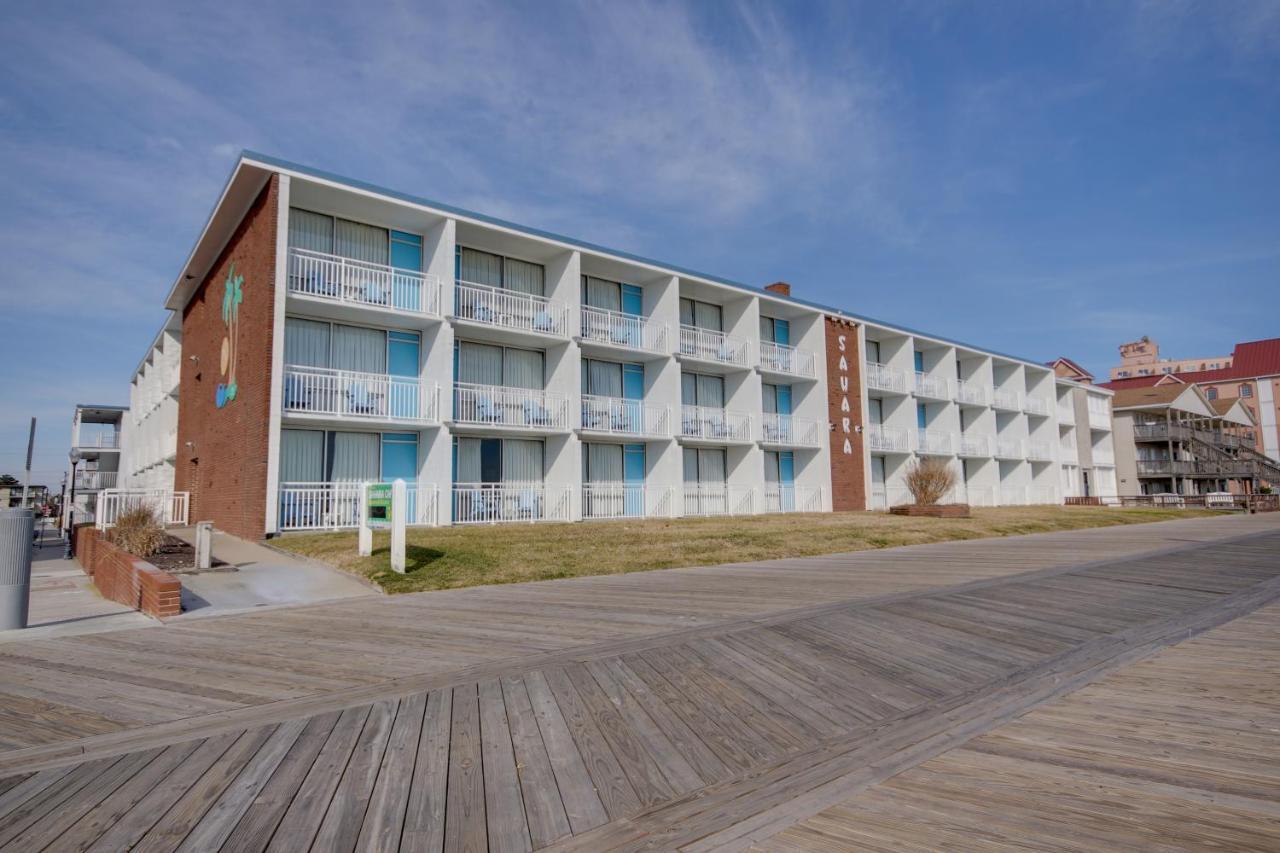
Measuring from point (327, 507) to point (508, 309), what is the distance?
7.52m

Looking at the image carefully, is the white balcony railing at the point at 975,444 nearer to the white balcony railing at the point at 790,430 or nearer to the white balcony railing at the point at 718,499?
the white balcony railing at the point at 790,430

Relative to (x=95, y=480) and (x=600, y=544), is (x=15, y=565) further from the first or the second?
(x=95, y=480)

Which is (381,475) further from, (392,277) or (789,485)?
(789,485)

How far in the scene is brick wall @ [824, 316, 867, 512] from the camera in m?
27.9

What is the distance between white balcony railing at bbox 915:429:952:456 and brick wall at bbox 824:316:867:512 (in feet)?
14.1

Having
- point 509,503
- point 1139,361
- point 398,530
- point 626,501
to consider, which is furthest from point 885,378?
point 1139,361

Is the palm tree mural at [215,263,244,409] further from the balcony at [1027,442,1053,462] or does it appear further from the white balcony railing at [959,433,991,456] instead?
the balcony at [1027,442,1053,462]

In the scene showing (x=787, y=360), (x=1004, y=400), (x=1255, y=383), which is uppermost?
(x=1255, y=383)

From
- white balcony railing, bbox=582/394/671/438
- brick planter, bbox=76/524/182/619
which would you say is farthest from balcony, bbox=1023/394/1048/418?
brick planter, bbox=76/524/182/619

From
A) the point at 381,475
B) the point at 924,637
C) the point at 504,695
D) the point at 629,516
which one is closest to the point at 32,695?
the point at 504,695

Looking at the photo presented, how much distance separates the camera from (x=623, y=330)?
23125mm

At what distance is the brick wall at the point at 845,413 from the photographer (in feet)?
91.7

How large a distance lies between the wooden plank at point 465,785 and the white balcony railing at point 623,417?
685 inches

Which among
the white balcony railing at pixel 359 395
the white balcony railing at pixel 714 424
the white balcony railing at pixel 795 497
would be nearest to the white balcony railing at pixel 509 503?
the white balcony railing at pixel 359 395
